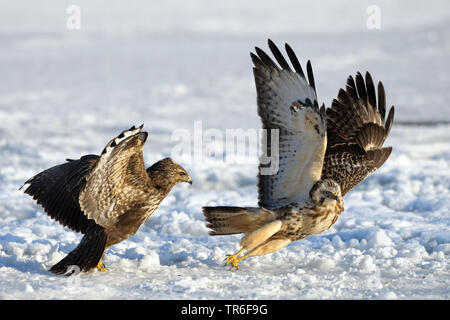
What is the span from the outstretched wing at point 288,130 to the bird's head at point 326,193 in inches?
4.1

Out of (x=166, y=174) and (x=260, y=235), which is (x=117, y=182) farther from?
(x=260, y=235)

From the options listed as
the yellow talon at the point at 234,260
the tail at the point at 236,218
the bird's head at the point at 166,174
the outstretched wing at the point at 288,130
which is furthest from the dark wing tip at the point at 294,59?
the yellow talon at the point at 234,260

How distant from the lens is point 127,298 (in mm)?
4832

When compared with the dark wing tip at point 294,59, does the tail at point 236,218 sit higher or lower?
lower

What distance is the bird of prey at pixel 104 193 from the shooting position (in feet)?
16.8

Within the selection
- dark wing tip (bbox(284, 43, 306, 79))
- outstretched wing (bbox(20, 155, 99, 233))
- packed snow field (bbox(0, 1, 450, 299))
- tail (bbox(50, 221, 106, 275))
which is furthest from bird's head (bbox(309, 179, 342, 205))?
outstretched wing (bbox(20, 155, 99, 233))

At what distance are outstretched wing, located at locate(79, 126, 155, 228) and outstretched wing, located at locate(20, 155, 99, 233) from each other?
0.41 m

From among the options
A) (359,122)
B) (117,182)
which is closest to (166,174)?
(117,182)

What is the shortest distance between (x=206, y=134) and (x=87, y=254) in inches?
262

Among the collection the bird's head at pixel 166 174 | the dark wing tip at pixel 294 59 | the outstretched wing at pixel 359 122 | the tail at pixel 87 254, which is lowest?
the tail at pixel 87 254

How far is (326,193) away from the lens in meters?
5.53

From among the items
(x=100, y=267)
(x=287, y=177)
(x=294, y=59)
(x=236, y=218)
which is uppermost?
(x=294, y=59)

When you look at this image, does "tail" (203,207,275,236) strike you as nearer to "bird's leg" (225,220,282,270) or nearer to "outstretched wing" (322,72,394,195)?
"bird's leg" (225,220,282,270)

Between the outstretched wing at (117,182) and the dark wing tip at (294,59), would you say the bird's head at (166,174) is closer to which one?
the outstretched wing at (117,182)
